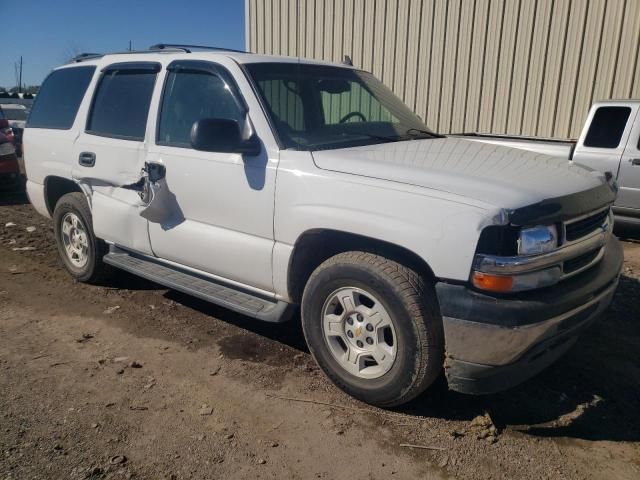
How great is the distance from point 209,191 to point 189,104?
2.42 feet

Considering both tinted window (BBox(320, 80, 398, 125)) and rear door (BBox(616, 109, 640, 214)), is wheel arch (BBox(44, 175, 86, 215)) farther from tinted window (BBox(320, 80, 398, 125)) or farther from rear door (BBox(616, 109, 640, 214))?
rear door (BBox(616, 109, 640, 214))

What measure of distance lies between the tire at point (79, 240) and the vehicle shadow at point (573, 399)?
1.91 m

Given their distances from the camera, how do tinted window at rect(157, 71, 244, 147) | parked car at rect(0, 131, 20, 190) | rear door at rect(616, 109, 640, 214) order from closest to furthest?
tinted window at rect(157, 71, 244, 147) → rear door at rect(616, 109, 640, 214) → parked car at rect(0, 131, 20, 190)

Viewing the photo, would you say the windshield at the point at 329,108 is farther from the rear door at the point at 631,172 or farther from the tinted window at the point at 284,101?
the rear door at the point at 631,172

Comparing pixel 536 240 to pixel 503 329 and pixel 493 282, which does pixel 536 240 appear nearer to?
pixel 493 282

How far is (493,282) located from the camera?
263 centimetres

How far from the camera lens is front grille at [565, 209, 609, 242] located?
2.91 meters

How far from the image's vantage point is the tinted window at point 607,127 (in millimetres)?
7266

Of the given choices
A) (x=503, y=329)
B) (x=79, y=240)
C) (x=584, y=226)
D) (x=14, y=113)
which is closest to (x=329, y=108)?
(x=584, y=226)

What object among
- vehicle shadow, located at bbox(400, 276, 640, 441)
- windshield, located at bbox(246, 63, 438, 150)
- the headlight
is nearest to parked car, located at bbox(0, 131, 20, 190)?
windshield, located at bbox(246, 63, 438, 150)

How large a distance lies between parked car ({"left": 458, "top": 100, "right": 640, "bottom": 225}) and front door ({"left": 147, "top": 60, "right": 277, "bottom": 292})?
4.90 meters

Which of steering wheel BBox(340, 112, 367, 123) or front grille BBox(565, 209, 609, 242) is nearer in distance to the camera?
front grille BBox(565, 209, 609, 242)

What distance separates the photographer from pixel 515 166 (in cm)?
326

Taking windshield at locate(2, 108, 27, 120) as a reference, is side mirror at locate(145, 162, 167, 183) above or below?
above
